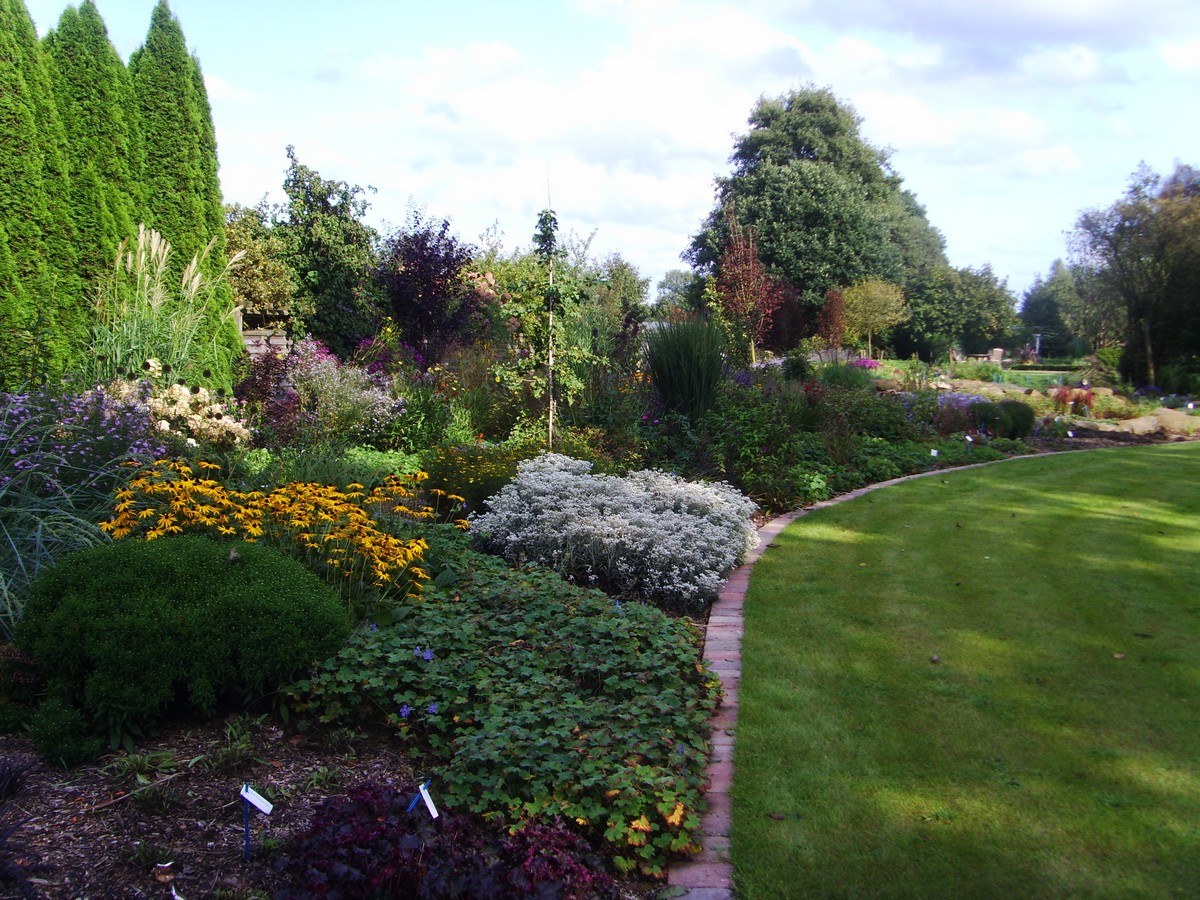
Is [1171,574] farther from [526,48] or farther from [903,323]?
[903,323]

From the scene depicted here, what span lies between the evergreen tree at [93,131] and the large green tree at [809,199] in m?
19.2

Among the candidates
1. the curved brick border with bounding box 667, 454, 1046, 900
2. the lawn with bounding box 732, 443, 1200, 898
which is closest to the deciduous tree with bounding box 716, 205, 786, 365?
the lawn with bounding box 732, 443, 1200, 898

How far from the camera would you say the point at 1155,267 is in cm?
1688

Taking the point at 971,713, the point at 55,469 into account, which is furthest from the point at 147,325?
the point at 971,713

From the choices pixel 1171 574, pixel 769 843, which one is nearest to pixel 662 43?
pixel 1171 574

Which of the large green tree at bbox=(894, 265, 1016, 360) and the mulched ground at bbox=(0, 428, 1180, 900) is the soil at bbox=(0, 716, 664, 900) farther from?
the large green tree at bbox=(894, 265, 1016, 360)

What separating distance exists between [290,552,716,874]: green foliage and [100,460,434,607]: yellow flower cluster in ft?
0.96

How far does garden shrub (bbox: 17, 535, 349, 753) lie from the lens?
9.73 feet

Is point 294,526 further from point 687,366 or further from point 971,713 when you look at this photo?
point 687,366

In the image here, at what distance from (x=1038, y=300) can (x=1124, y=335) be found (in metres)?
25.8

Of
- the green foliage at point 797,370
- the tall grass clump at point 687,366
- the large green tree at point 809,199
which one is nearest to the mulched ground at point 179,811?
the tall grass clump at point 687,366

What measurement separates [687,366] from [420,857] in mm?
7102

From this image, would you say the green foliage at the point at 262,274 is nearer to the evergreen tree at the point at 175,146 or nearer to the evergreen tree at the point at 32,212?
the evergreen tree at the point at 175,146

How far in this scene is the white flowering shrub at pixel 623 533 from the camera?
5.02m
